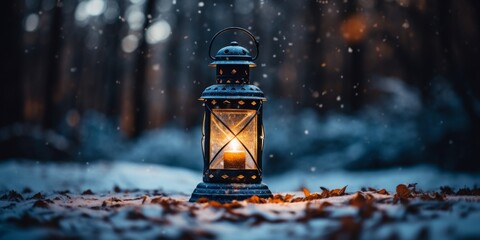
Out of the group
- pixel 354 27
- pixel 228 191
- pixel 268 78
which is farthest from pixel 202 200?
pixel 354 27

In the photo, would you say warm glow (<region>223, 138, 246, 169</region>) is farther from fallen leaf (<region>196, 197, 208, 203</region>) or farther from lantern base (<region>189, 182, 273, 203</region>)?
fallen leaf (<region>196, 197, 208, 203</region>)

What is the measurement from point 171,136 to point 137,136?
987mm

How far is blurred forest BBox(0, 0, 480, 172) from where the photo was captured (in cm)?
1275

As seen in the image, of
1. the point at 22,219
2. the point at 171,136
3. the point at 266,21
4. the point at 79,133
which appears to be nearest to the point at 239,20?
the point at 266,21

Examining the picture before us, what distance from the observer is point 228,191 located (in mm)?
5598

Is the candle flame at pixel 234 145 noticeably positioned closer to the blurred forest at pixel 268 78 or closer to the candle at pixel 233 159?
the candle at pixel 233 159

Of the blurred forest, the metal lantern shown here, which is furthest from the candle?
the blurred forest

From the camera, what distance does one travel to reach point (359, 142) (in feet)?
44.8

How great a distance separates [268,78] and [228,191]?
29.4 feet

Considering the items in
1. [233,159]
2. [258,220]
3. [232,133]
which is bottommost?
[258,220]

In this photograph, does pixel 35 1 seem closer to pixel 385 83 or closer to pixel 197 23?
pixel 197 23

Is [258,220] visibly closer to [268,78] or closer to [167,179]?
[167,179]

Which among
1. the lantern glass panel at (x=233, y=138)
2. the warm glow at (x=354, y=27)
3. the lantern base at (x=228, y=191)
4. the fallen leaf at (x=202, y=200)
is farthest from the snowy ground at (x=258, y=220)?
the warm glow at (x=354, y=27)

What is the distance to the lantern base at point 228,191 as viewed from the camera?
5578 mm
